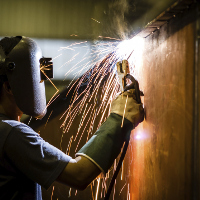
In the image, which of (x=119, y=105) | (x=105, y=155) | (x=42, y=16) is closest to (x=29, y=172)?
(x=105, y=155)

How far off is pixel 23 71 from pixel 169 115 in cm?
79

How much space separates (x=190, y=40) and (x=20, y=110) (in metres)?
0.96

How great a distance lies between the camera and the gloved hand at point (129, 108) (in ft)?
4.12

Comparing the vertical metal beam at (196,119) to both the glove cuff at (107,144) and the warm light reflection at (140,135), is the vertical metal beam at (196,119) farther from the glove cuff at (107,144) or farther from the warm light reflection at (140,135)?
the warm light reflection at (140,135)

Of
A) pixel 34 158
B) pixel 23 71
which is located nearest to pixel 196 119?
pixel 34 158

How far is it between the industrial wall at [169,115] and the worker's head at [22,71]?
610 mm

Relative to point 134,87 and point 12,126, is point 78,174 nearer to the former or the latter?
point 12,126

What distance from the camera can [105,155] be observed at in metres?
1.13

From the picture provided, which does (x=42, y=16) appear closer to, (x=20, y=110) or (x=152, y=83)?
(x=20, y=110)

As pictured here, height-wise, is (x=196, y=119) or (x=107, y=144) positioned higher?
(x=196, y=119)

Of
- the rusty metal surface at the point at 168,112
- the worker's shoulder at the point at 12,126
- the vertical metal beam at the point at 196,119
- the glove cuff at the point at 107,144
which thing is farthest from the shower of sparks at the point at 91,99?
the vertical metal beam at the point at 196,119

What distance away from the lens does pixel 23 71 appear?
131cm

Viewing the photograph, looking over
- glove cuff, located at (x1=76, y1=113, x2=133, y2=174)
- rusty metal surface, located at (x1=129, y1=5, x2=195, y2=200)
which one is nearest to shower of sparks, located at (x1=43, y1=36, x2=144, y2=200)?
rusty metal surface, located at (x1=129, y1=5, x2=195, y2=200)

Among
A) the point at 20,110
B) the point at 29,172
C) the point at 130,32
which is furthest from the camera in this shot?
the point at 130,32
